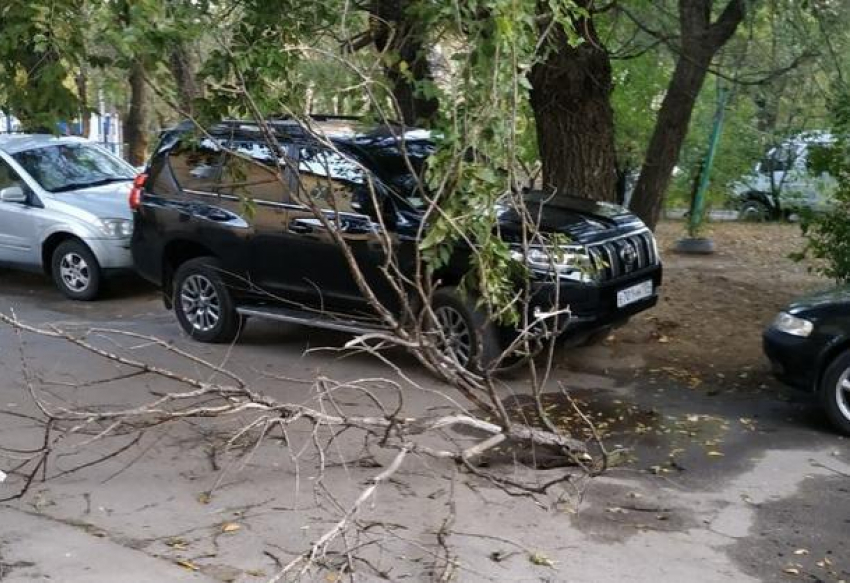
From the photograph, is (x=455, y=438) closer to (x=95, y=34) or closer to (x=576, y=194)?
(x=95, y=34)

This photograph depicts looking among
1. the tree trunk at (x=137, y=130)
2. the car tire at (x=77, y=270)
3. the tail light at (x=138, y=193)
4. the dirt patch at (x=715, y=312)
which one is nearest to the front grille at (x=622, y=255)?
the dirt patch at (x=715, y=312)

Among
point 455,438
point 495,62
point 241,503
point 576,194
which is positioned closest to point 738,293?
point 576,194

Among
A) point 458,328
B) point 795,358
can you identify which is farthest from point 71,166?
point 795,358

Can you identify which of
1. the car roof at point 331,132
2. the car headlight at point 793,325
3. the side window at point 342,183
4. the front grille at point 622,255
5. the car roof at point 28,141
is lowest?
the car headlight at point 793,325

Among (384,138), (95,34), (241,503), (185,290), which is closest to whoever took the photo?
(241,503)

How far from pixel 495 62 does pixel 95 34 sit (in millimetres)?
2612

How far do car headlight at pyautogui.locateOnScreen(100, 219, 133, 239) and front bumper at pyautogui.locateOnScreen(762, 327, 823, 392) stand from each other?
727cm

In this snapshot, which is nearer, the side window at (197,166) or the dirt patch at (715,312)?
the dirt patch at (715,312)

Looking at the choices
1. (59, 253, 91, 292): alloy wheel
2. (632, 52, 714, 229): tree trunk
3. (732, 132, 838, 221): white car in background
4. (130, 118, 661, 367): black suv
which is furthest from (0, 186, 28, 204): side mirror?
(732, 132, 838, 221): white car in background

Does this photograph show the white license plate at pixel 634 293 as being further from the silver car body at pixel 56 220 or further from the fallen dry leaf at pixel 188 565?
the silver car body at pixel 56 220

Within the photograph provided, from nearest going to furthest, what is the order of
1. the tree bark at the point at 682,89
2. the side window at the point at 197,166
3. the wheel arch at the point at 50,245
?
1. the side window at the point at 197,166
2. the tree bark at the point at 682,89
3. the wheel arch at the point at 50,245

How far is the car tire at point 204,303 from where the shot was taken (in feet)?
31.5

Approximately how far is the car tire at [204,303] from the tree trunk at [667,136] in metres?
4.70

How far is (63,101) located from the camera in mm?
7020
